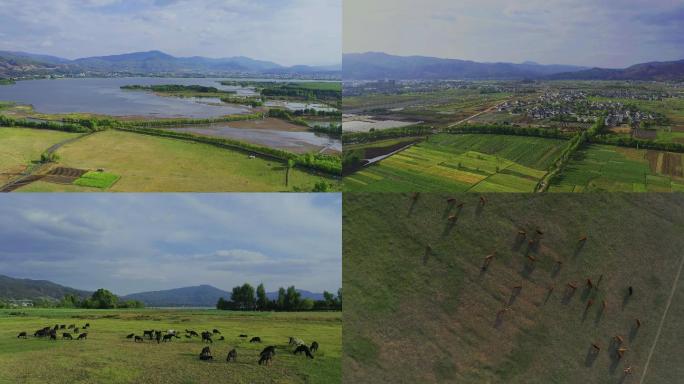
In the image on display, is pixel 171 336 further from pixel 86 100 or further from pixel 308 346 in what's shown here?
pixel 86 100

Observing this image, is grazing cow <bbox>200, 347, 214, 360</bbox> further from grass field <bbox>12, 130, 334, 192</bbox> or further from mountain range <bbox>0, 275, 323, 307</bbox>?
grass field <bbox>12, 130, 334, 192</bbox>

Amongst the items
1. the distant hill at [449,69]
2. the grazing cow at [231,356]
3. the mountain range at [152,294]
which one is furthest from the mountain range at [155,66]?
the grazing cow at [231,356]

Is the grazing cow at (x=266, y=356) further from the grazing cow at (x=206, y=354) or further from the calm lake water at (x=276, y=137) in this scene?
the calm lake water at (x=276, y=137)

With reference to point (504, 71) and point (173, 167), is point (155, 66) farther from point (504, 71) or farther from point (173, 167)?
point (504, 71)

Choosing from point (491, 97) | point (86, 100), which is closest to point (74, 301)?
point (86, 100)

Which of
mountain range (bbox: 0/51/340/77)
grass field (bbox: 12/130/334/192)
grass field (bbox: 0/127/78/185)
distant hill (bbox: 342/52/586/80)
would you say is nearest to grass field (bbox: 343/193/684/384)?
grass field (bbox: 12/130/334/192)

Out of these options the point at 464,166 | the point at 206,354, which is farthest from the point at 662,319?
the point at 206,354
